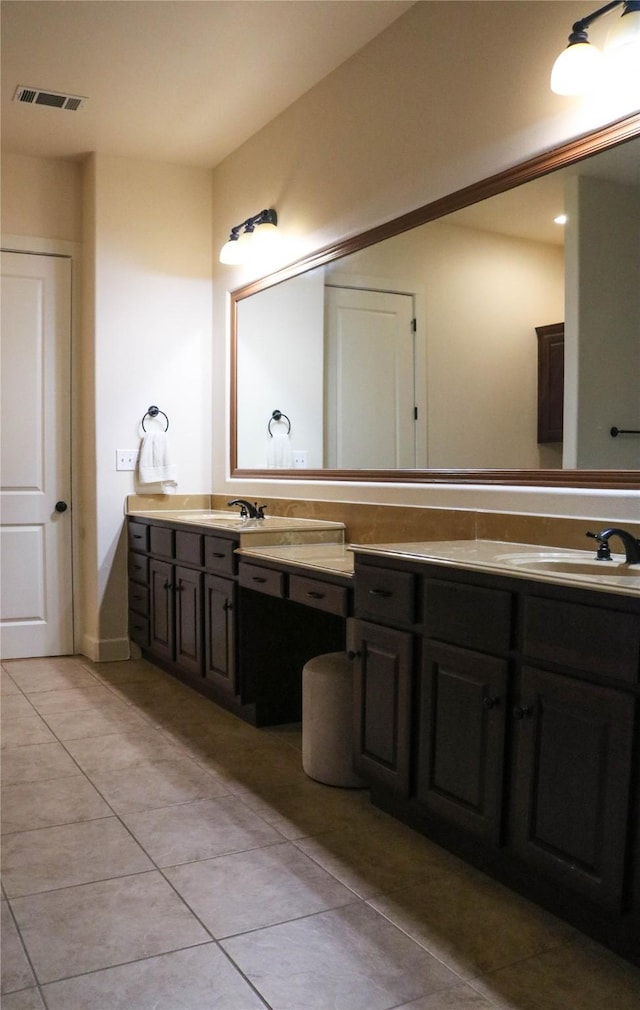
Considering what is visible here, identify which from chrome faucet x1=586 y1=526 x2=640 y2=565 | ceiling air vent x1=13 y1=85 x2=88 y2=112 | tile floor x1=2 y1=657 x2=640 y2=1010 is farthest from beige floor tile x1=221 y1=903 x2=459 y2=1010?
ceiling air vent x1=13 y1=85 x2=88 y2=112

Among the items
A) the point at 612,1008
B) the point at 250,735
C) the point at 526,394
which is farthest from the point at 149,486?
the point at 612,1008

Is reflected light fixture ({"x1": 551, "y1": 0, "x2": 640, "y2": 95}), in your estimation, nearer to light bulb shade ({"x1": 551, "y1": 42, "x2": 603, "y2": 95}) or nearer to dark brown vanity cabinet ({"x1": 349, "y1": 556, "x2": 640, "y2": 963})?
light bulb shade ({"x1": 551, "y1": 42, "x2": 603, "y2": 95})

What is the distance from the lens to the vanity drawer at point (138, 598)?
4309mm

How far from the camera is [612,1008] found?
158cm

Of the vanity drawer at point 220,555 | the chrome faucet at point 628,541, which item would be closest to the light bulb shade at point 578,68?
the chrome faucet at point 628,541

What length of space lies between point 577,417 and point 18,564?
10.7 ft

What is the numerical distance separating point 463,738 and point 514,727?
0.60 feet

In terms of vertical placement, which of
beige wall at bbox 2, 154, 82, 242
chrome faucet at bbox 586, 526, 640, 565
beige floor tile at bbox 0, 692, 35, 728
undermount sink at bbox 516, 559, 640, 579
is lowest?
beige floor tile at bbox 0, 692, 35, 728

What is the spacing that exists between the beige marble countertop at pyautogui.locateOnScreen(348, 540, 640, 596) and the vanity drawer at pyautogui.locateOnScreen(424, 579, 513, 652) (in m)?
0.06

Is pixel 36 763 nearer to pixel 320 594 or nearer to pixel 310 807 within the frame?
pixel 310 807

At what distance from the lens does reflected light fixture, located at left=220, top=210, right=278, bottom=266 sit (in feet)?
13.0

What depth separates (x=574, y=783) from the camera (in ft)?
5.71

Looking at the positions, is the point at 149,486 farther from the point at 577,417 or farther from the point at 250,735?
the point at 577,417

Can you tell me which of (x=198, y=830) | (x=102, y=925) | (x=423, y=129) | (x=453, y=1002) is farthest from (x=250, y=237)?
(x=453, y=1002)
